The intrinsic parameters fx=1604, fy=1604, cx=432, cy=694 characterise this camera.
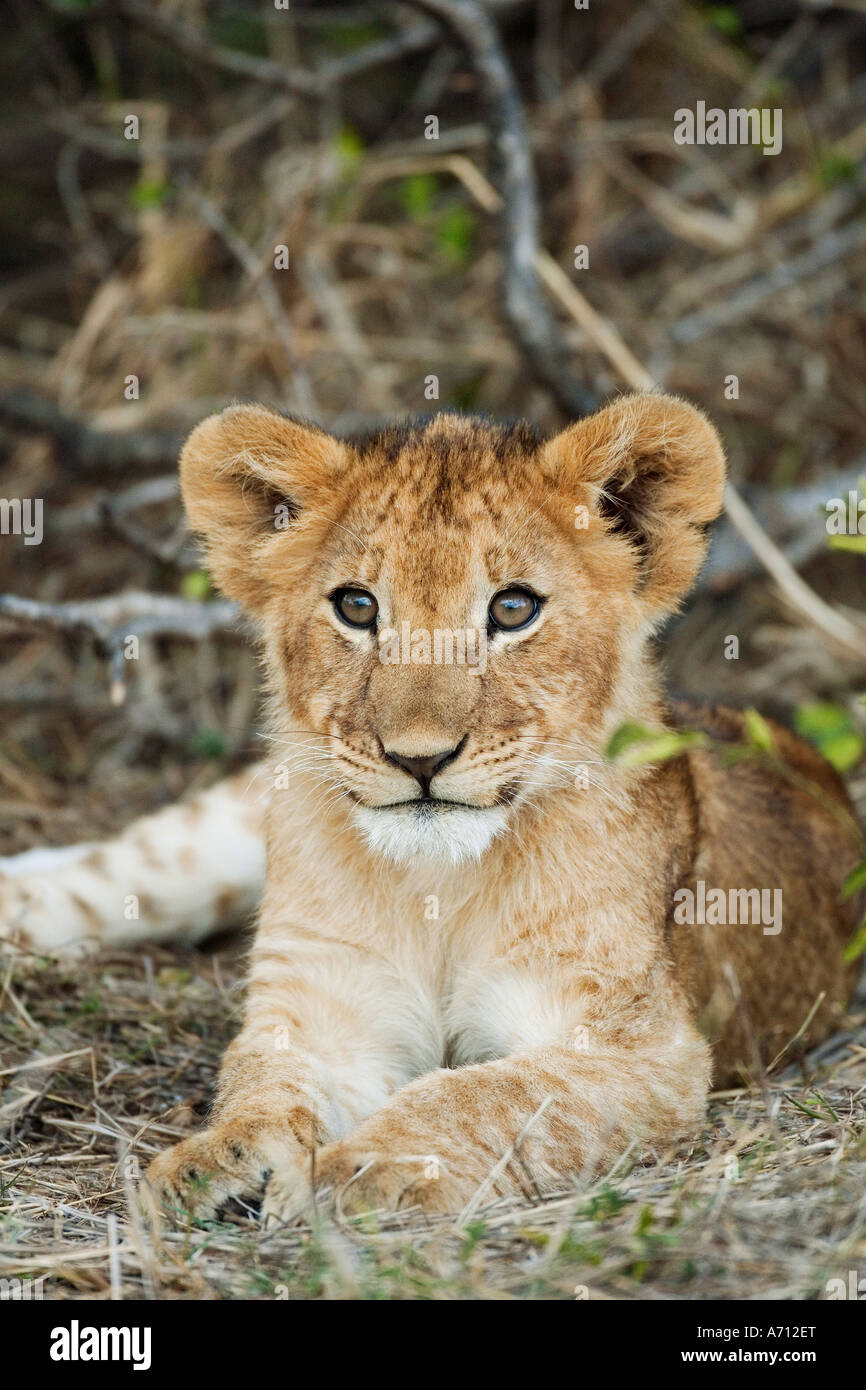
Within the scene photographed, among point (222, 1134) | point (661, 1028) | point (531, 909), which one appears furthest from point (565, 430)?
point (222, 1134)

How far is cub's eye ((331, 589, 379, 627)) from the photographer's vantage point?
3043 mm

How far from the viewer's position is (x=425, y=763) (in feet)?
9.04

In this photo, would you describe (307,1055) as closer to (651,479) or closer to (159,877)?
(651,479)

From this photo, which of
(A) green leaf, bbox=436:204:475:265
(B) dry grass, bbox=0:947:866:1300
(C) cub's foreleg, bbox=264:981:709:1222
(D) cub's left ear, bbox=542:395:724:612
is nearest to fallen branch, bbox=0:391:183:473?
(A) green leaf, bbox=436:204:475:265

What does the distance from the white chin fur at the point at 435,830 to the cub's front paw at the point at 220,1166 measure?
537 millimetres

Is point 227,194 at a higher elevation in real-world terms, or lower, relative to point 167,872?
higher

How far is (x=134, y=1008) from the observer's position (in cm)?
388

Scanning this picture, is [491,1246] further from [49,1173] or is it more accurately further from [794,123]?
[794,123]

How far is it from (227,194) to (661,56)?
220 cm

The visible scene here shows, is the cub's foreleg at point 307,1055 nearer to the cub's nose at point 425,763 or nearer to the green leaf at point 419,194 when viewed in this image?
the cub's nose at point 425,763

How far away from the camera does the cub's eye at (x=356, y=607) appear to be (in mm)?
3043

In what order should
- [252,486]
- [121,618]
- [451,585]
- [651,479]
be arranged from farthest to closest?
1. [121,618]
2. [252,486]
3. [651,479]
4. [451,585]

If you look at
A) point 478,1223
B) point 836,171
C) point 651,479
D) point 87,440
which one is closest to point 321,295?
point 87,440

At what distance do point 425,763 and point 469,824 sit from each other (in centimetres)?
16
